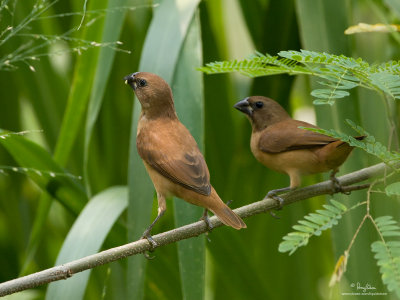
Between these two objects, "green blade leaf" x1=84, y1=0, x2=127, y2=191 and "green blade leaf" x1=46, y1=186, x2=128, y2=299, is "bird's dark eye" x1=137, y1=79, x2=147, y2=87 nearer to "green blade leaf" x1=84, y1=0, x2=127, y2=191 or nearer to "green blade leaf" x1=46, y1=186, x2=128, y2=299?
"green blade leaf" x1=84, y1=0, x2=127, y2=191

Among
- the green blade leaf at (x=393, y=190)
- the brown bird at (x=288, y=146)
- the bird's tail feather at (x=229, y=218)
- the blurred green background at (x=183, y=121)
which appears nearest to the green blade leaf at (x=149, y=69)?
the blurred green background at (x=183, y=121)

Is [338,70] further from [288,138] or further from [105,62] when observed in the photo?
[105,62]

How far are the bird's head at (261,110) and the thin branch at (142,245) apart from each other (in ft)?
2.63

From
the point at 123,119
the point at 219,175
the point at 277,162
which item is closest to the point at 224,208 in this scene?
the point at 277,162

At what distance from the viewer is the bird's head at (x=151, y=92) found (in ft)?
8.79

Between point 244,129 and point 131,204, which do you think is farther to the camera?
point 244,129

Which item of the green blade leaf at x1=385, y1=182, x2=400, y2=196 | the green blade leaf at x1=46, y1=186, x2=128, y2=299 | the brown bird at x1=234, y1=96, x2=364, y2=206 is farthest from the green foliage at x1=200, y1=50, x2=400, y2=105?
the green blade leaf at x1=46, y1=186, x2=128, y2=299

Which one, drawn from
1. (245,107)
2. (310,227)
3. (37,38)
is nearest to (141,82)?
(37,38)

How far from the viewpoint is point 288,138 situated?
2848 mm

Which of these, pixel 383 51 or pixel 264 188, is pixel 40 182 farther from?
pixel 383 51

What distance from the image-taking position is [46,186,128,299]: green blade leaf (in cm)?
267

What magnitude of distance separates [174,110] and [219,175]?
87 centimetres

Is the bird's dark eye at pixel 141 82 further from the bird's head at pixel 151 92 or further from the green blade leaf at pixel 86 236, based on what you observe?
the green blade leaf at pixel 86 236

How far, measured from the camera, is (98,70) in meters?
2.88
